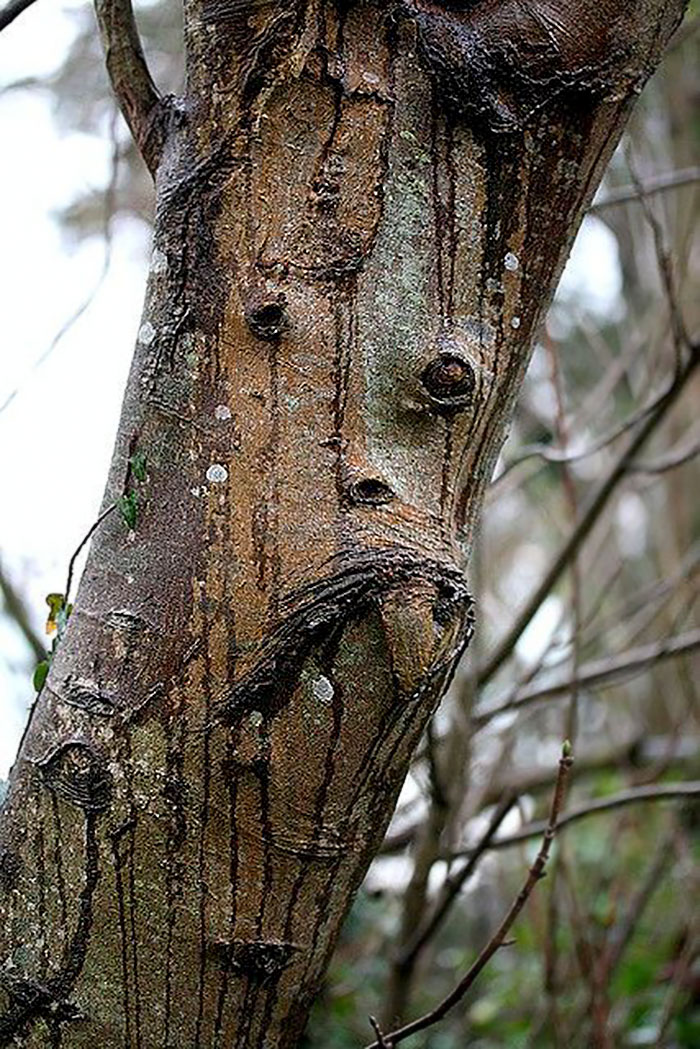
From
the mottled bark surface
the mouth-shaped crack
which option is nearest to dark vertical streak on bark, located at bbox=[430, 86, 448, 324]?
the mottled bark surface

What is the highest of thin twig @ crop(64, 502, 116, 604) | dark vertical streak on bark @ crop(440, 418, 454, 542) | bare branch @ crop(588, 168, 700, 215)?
bare branch @ crop(588, 168, 700, 215)

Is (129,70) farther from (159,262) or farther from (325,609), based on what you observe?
(325,609)

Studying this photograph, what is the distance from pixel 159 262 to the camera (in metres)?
0.65

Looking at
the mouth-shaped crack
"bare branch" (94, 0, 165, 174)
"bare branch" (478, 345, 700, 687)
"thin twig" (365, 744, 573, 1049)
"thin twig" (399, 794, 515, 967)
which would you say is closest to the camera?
the mouth-shaped crack

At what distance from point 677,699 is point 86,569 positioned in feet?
11.7

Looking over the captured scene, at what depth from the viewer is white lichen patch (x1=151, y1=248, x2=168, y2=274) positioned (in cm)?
65

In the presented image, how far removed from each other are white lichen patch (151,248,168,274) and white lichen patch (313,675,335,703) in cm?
24

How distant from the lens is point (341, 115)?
632 mm

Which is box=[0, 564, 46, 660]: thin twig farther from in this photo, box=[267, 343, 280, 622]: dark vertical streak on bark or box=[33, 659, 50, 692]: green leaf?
box=[267, 343, 280, 622]: dark vertical streak on bark

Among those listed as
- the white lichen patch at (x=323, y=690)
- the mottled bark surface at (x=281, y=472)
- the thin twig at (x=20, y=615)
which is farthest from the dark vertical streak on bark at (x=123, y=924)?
the thin twig at (x=20, y=615)

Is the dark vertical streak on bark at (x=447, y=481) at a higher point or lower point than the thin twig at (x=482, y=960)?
higher

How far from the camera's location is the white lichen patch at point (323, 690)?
60 cm

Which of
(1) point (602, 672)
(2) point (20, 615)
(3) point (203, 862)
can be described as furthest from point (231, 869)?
(1) point (602, 672)

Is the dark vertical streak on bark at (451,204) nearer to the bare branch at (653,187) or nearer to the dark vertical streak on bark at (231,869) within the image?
the dark vertical streak on bark at (231,869)
